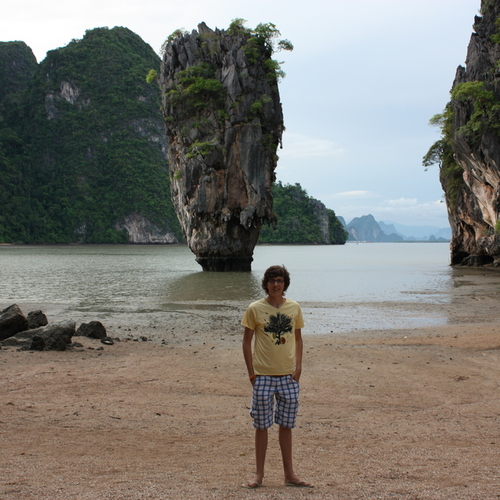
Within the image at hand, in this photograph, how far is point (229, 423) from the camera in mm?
5820

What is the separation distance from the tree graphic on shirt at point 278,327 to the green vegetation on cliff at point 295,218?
135 metres

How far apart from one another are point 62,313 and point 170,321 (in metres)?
4.23

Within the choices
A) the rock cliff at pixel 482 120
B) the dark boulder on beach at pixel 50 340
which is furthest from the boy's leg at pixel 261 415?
the rock cliff at pixel 482 120

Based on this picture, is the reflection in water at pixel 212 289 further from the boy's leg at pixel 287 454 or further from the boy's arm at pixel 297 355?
the boy's leg at pixel 287 454

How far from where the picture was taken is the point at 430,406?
21.2 ft

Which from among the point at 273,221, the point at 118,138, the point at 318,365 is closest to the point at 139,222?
the point at 118,138

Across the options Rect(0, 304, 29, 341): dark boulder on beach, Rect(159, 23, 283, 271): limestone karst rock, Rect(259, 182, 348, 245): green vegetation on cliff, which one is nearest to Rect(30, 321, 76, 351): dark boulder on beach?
Rect(0, 304, 29, 341): dark boulder on beach

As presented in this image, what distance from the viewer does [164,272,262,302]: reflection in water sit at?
22328 millimetres

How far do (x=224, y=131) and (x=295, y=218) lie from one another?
348ft

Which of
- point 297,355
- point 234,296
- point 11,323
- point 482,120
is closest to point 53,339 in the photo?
point 11,323

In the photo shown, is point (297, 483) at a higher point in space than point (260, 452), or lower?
lower

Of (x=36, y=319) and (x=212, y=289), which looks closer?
(x=36, y=319)

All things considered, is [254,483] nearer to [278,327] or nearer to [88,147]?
[278,327]

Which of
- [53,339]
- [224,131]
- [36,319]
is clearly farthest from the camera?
[224,131]
